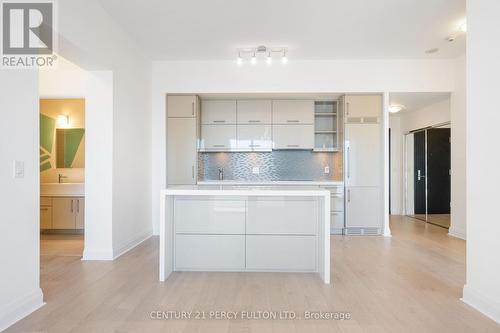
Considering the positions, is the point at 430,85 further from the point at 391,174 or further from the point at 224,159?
the point at 224,159

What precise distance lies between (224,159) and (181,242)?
2.74 metres

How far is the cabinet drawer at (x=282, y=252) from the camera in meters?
3.15

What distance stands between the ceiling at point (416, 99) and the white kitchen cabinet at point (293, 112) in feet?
4.67

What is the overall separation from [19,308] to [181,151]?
10.8 feet

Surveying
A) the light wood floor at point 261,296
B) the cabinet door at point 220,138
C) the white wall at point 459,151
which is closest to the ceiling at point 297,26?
the white wall at point 459,151

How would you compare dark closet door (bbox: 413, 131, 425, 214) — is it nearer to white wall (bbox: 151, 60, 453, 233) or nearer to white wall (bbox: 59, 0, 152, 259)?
white wall (bbox: 151, 60, 453, 233)

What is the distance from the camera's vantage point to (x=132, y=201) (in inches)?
172

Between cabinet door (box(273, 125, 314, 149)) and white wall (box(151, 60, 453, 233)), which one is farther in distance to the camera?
cabinet door (box(273, 125, 314, 149))

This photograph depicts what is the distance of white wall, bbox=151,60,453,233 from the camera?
508cm

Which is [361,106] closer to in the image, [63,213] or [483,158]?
[483,158]

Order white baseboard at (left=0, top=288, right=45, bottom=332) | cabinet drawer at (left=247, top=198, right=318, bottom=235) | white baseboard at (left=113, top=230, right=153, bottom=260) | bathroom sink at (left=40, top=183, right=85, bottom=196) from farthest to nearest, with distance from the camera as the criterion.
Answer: bathroom sink at (left=40, top=183, right=85, bottom=196), white baseboard at (left=113, top=230, right=153, bottom=260), cabinet drawer at (left=247, top=198, right=318, bottom=235), white baseboard at (left=0, top=288, right=45, bottom=332)

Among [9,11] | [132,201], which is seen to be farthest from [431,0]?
[132,201]

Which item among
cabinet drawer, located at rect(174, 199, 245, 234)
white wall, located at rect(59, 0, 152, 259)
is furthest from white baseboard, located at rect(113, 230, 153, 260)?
cabinet drawer, located at rect(174, 199, 245, 234)

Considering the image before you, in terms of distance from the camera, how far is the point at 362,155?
5.14 metres
